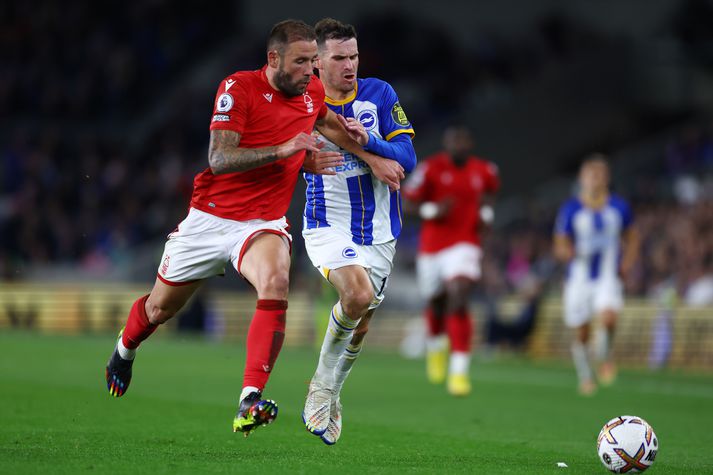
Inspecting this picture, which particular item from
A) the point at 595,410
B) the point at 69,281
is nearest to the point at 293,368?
the point at 595,410

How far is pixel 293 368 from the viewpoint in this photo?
16.1 metres

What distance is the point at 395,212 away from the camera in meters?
8.56

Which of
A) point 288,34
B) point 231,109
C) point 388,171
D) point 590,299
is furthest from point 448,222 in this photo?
point 231,109

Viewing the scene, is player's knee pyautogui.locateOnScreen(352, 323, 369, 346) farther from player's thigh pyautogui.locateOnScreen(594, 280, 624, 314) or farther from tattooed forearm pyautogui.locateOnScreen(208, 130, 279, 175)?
player's thigh pyautogui.locateOnScreen(594, 280, 624, 314)

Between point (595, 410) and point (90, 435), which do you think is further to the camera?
point (595, 410)

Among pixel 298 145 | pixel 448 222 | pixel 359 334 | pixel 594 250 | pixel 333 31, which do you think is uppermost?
pixel 333 31

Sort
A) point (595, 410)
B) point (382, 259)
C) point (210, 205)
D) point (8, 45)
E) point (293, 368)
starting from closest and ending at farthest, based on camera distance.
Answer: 1. point (210, 205)
2. point (382, 259)
3. point (595, 410)
4. point (293, 368)
5. point (8, 45)

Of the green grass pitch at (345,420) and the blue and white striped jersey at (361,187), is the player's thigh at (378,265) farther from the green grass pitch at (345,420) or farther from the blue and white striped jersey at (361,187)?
the green grass pitch at (345,420)

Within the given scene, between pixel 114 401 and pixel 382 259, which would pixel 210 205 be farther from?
pixel 114 401

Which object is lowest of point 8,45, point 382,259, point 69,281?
point 69,281

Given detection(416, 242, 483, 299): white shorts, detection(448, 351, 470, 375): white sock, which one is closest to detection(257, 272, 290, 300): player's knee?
detection(448, 351, 470, 375): white sock

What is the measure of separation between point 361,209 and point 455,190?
19.6 feet

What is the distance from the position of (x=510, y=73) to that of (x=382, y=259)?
24.8 metres

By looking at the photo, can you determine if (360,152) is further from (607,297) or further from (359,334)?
(607,297)
